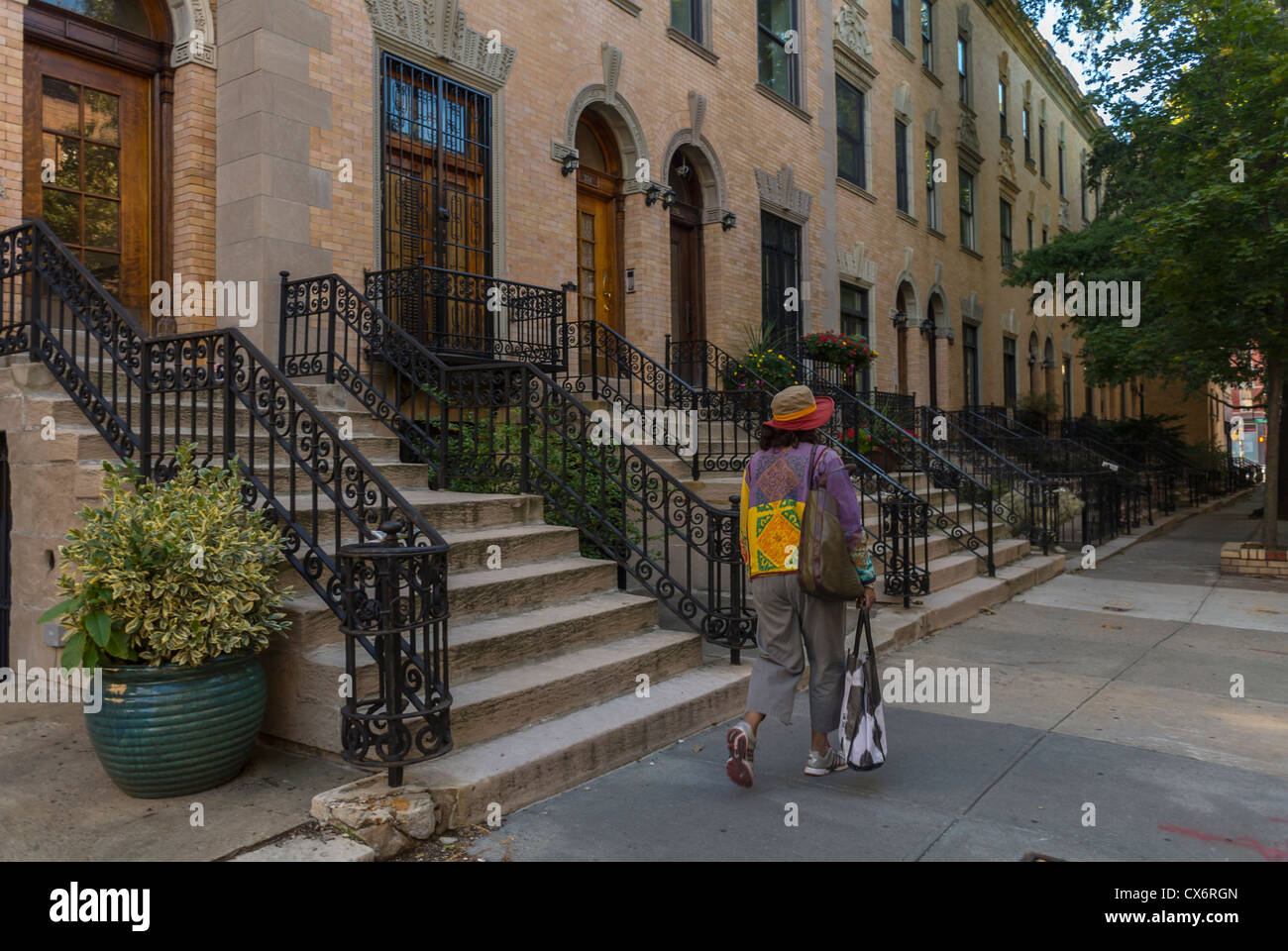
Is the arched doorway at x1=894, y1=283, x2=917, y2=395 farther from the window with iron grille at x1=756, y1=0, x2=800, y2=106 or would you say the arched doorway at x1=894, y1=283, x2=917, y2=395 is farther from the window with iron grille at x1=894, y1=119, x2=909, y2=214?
the window with iron grille at x1=756, y1=0, x2=800, y2=106

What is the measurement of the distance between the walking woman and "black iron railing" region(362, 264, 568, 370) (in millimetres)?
4840

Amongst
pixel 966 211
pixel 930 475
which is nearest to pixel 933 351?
pixel 966 211

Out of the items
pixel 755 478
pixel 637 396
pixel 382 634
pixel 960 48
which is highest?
pixel 960 48

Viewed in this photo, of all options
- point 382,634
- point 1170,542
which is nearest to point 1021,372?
point 1170,542

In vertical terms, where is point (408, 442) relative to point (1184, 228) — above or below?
below

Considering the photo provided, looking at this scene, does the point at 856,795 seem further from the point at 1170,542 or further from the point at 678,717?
the point at 1170,542

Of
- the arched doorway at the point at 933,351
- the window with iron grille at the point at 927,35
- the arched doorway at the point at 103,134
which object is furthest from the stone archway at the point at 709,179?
the window with iron grille at the point at 927,35

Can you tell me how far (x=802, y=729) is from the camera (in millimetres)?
5371

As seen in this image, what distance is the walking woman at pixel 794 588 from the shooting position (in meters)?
4.47

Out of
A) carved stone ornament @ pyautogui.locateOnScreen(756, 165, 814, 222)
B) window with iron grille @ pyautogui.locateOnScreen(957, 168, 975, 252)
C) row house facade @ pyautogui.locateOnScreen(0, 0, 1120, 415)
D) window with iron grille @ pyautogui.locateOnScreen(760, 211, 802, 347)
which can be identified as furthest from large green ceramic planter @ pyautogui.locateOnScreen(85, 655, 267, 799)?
window with iron grille @ pyautogui.locateOnScreen(957, 168, 975, 252)

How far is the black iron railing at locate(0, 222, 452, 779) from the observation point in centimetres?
407

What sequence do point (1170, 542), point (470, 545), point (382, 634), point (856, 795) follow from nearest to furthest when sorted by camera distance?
1. point (382, 634)
2. point (856, 795)
3. point (470, 545)
4. point (1170, 542)

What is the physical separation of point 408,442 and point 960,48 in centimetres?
2162

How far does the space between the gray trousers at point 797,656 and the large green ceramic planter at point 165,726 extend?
7.74 feet
